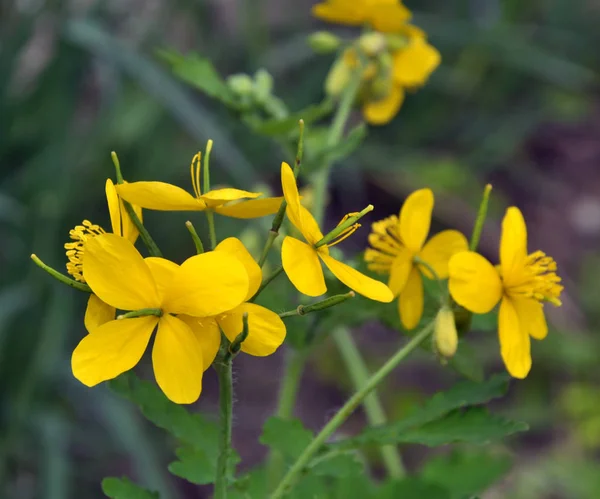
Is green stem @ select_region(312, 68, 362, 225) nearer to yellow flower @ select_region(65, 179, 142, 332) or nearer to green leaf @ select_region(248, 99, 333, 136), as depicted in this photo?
green leaf @ select_region(248, 99, 333, 136)

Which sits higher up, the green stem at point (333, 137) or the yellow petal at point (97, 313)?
the yellow petal at point (97, 313)

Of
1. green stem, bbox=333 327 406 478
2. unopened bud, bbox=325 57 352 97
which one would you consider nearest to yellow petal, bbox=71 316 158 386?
green stem, bbox=333 327 406 478

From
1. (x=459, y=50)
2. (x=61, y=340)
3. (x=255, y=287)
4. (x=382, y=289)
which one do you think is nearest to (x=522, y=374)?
(x=382, y=289)

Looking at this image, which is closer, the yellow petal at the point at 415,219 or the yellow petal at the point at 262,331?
the yellow petal at the point at 262,331

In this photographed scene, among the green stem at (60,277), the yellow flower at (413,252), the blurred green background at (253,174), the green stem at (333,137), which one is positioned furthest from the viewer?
the blurred green background at (253,174)

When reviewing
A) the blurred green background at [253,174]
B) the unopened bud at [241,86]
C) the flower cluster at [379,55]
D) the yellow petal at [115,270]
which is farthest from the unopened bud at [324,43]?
the yellow petal at [115,270]

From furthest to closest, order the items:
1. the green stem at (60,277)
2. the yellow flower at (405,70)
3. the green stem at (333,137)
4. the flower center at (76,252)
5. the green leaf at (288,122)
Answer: the yellow flower at (405,70)
the green stem at (333,137)
the green leaf at (288,122)
the flower center at (76,252)
the green stem at (60,277)

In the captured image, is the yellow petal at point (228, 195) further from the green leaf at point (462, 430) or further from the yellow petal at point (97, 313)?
the green leaf at point (462, 430)

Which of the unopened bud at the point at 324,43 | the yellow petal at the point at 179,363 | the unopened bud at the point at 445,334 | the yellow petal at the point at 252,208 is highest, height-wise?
the yellow petal at the point at 252,208
